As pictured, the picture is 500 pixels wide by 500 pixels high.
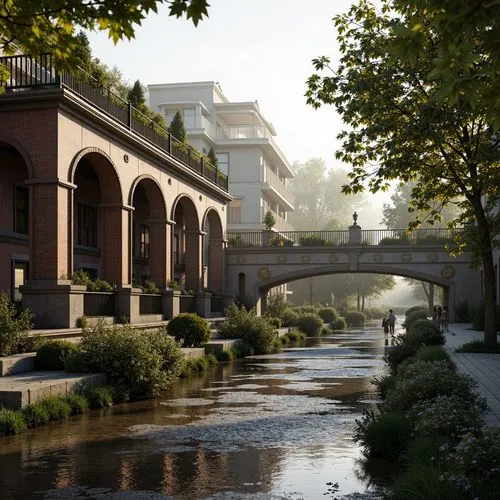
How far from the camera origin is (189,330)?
24.5 metres

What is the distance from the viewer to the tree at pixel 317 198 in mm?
109000

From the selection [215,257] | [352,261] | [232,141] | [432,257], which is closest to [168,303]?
[215,257]

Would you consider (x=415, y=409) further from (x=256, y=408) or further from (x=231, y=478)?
(x=256, y=408)

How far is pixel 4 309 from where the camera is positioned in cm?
1605

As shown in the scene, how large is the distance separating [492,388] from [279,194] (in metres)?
50.5

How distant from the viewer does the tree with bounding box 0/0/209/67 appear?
699 cm

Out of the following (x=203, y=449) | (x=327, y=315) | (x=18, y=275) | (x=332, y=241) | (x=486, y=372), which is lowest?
(x=203, y=449)

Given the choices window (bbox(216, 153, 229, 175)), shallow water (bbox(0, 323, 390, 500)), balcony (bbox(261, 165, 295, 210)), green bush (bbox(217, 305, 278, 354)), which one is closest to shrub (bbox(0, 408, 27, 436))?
shallow water (bbox(0, 323, 390, 500))

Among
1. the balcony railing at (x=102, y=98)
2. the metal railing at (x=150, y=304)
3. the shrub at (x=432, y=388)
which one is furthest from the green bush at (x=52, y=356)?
the metal railing at (x=150, y=304)

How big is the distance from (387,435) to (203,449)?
8.79ft

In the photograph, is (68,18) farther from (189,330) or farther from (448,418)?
(189,330)

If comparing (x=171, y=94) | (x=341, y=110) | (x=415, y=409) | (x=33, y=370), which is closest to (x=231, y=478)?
(x=415, y=409)

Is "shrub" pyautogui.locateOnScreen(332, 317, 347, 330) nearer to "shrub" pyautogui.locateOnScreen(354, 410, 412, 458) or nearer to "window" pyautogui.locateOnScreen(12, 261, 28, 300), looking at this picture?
"window" pyautogui.locateOnScreen(12, 261, 28, 300)

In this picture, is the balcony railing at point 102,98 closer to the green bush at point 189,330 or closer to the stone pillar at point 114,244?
the stone pillar at point 114,244
